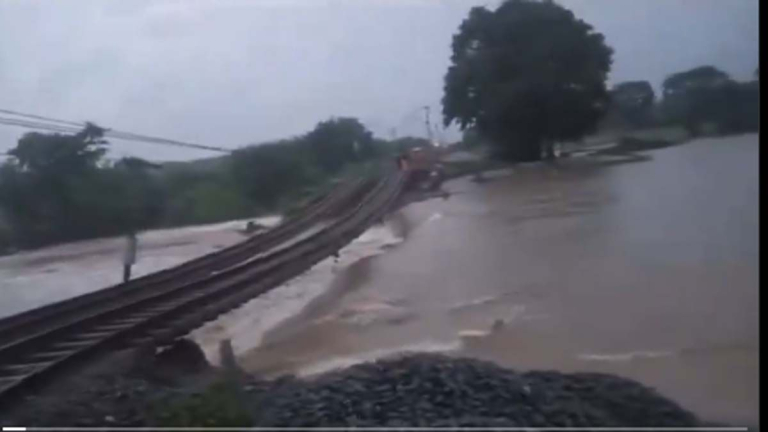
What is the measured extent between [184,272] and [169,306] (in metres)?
1.57

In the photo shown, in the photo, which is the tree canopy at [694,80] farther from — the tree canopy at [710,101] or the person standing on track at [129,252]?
the person standing on track at [129,252]

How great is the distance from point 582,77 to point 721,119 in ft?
3.09

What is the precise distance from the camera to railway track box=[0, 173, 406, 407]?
7.32 meters

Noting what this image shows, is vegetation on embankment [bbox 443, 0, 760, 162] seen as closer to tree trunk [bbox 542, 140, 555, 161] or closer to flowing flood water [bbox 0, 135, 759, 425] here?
tree trunk [bbox 542, 140, 555, 161]

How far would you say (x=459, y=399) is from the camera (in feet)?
16.3

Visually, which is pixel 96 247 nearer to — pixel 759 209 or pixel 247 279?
pixel 247 279

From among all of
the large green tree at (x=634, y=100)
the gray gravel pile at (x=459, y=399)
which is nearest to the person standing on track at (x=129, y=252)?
the gray gravel pile at (x=459, y=399)

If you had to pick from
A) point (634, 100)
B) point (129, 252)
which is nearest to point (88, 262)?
point (129, 252)

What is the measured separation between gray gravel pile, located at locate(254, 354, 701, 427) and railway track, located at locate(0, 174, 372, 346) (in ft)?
8.15

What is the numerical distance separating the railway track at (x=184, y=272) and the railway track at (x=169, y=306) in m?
0.02

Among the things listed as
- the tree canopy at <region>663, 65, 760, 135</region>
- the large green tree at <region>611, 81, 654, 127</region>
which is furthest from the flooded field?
the tree canopy at <region>663, 65, 760, 135</region>

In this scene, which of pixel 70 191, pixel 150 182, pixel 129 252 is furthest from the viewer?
pixel 129 252

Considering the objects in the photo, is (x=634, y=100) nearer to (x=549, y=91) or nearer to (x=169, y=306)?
→ (x=549, y=91)

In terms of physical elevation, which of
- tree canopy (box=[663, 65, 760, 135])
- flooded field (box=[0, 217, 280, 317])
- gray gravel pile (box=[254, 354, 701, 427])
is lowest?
gray gravel pile (box=[254, 354, 701, 427])
